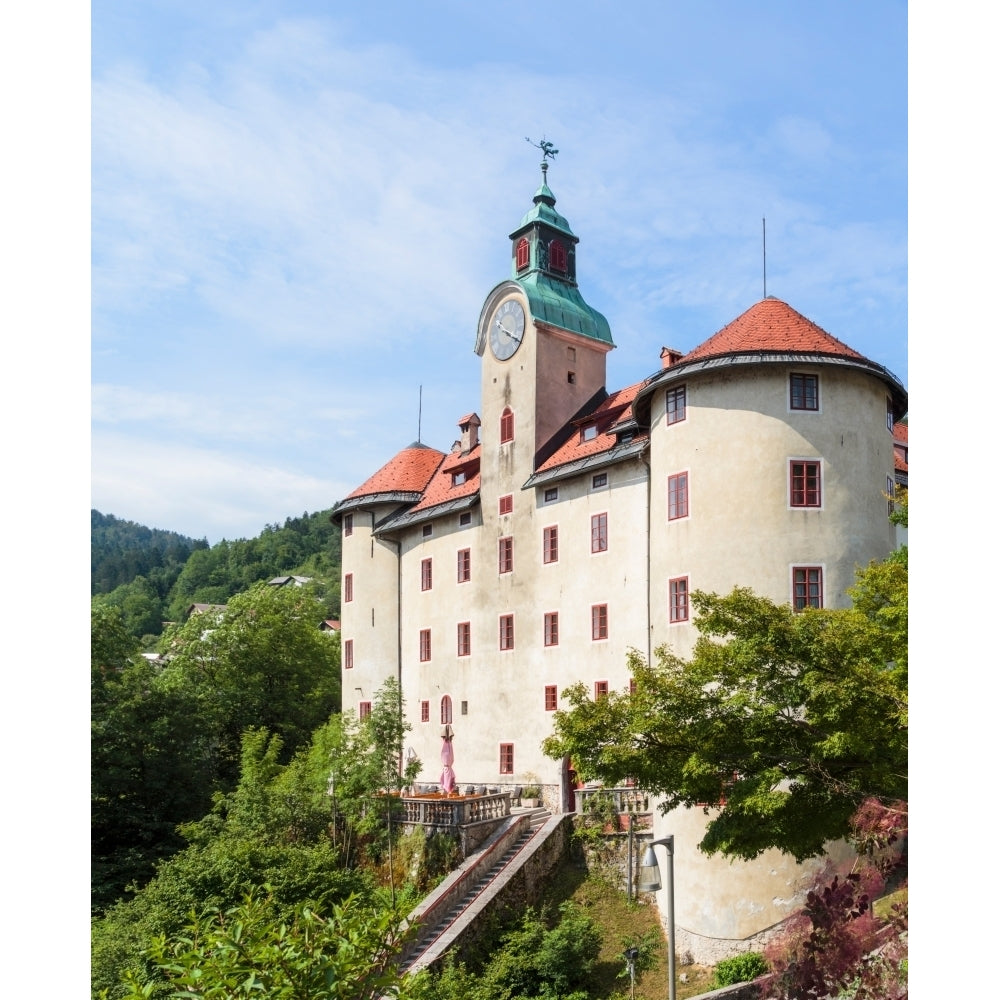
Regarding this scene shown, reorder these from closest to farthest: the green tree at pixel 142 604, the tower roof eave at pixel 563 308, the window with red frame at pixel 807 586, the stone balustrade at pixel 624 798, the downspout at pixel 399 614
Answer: the window with red frame at pixel 807 586 < the stone balustrade at pixel 624 798 < the tower roof eave at pixel 563 308 < the downspout at pixel 399 614 < the green tree at pixel 142 604

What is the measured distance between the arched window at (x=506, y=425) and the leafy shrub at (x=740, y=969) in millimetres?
15740

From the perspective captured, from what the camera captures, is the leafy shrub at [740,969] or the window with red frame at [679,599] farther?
the window with red frame at [679,599]

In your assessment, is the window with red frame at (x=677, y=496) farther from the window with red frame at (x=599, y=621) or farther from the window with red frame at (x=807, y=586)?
the window with red frame at (x=599, y=621)

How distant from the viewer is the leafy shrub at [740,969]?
19484 mm

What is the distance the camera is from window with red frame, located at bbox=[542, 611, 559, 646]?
2888cm

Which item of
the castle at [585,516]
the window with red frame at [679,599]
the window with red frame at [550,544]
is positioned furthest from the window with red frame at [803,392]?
the window with red frame at [550,544]

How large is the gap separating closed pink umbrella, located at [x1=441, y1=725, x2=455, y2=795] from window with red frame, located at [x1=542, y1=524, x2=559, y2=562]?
20.3 feet

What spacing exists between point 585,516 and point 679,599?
530cm

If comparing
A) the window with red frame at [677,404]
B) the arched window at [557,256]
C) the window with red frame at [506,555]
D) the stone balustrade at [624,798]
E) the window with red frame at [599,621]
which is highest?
the arched window at [557,256]

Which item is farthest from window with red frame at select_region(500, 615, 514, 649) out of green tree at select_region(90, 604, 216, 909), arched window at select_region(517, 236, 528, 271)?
arched window at select_region(517, 236, 528, 271)

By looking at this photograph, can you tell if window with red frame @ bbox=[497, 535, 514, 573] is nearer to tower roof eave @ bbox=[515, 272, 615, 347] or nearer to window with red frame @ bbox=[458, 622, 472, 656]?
window with red frame @ bbox=[458, 622, 472, 656]
